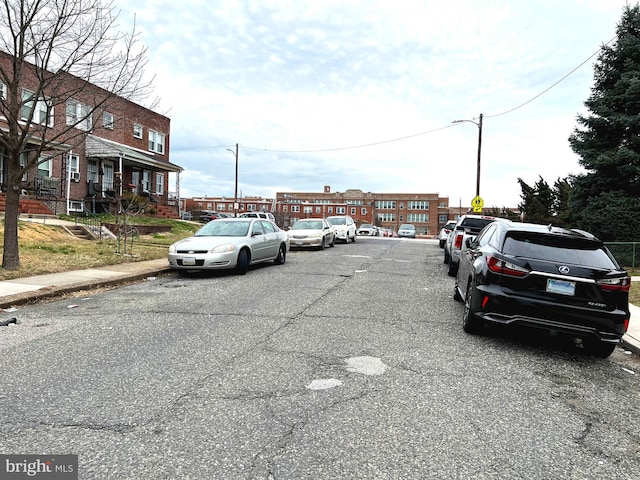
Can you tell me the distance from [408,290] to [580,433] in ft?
21.3

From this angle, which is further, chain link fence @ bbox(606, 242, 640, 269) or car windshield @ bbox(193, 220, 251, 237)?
chain link fence @ bbox(606, 242, 640, 269)

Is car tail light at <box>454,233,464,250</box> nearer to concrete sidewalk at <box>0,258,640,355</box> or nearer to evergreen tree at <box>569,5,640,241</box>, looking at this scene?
concrete sidewalk at <box>0,258,640,355</box>

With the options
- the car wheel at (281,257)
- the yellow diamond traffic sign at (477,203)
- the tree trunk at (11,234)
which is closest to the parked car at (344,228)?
the yellow diamond traffic sign at (477,203)

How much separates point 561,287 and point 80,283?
8782mm

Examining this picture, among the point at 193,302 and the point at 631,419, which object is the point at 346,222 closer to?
the point at 193,302

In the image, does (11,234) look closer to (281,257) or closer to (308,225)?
(281,257)

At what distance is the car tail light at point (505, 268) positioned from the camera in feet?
18.0

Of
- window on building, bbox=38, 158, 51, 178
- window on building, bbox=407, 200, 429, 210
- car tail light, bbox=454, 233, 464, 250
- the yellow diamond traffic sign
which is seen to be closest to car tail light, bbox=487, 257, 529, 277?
car tail light, bbox=454, 233, 464, 250

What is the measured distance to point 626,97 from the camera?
57.5 ft

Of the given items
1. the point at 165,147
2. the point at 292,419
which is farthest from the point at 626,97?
the point at 165,147

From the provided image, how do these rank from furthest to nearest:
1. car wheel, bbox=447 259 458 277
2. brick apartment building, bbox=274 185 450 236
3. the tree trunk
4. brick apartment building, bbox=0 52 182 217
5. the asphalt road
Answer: brick apartment building, bbox=274 185 450 236 → brick apartment building, bbox=0 52 182 217 → car wheel, bbox=447 259 458 277 → the tree trunk → the asphalt road

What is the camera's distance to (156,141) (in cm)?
3428

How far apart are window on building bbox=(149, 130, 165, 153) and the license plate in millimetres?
32777

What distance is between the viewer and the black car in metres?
5.27
